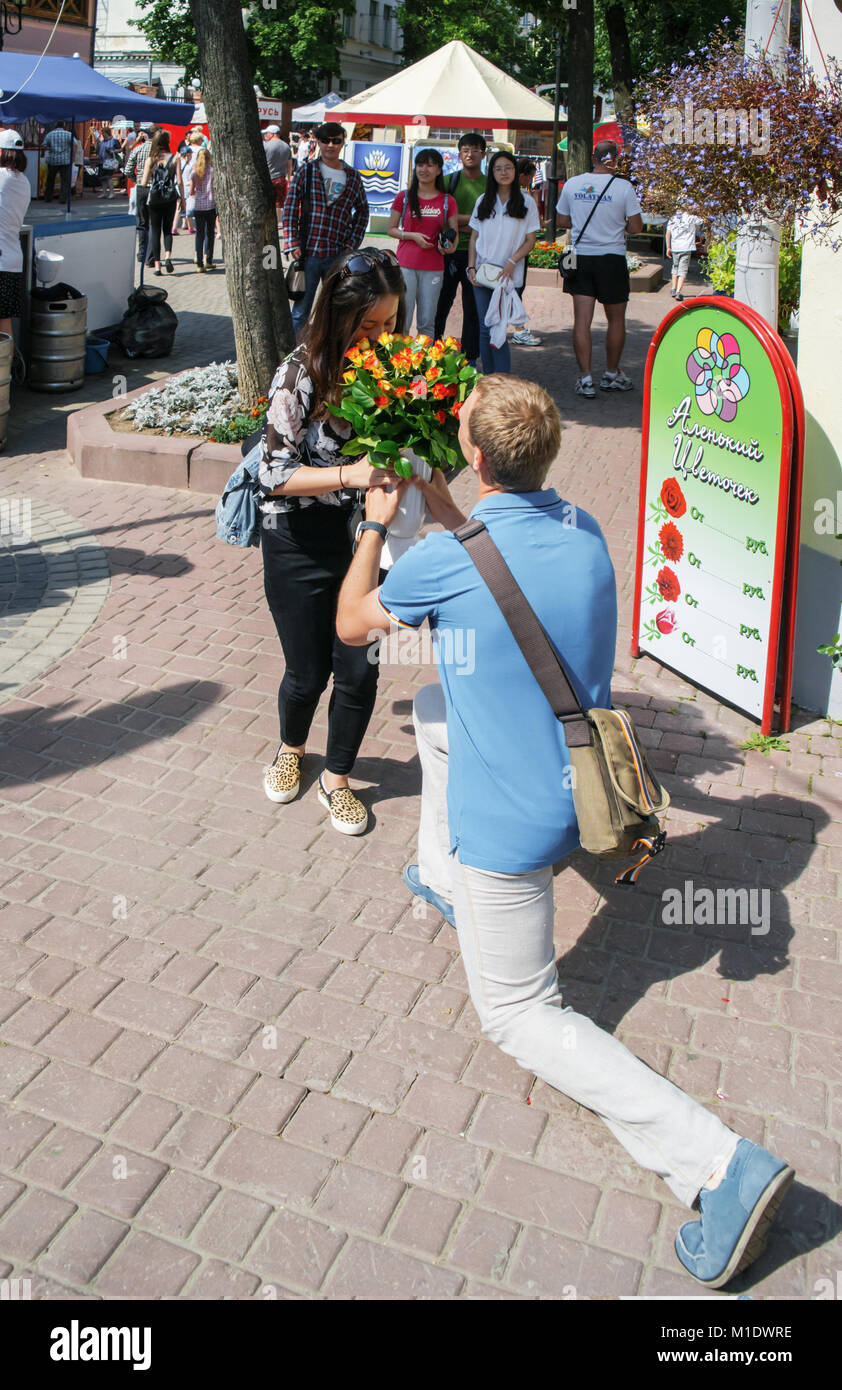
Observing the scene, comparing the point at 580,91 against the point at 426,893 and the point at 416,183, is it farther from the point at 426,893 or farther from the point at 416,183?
the point at 426,893

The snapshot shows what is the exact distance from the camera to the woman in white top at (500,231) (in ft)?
31.6

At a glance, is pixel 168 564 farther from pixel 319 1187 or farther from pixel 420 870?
pixel 319 1187

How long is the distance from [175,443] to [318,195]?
2.77 m

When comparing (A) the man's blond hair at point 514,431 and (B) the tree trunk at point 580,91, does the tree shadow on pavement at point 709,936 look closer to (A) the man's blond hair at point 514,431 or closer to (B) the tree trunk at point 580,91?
(A) the man's blond hair at point 514,431

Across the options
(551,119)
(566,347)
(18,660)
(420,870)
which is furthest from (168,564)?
(551,119)

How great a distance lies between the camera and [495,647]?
279 cm

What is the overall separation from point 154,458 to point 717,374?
14.3 feet

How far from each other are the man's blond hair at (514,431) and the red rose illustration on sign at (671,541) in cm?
263

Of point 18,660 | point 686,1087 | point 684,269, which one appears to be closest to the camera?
point 686,1087

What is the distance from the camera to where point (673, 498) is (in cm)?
536

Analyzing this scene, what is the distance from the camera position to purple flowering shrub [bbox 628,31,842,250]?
4.44m

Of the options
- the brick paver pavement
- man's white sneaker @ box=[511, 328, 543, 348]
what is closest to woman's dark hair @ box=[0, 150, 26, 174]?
man's white sneaker @ box=[511, 328, 543, 348]

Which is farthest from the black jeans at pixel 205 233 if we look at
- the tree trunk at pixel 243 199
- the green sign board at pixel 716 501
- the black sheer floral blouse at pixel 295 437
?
the black sheer floral blouse at pixel 295 437

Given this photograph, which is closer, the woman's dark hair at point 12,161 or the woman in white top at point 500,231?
the woman's dark hair at point 12,161
